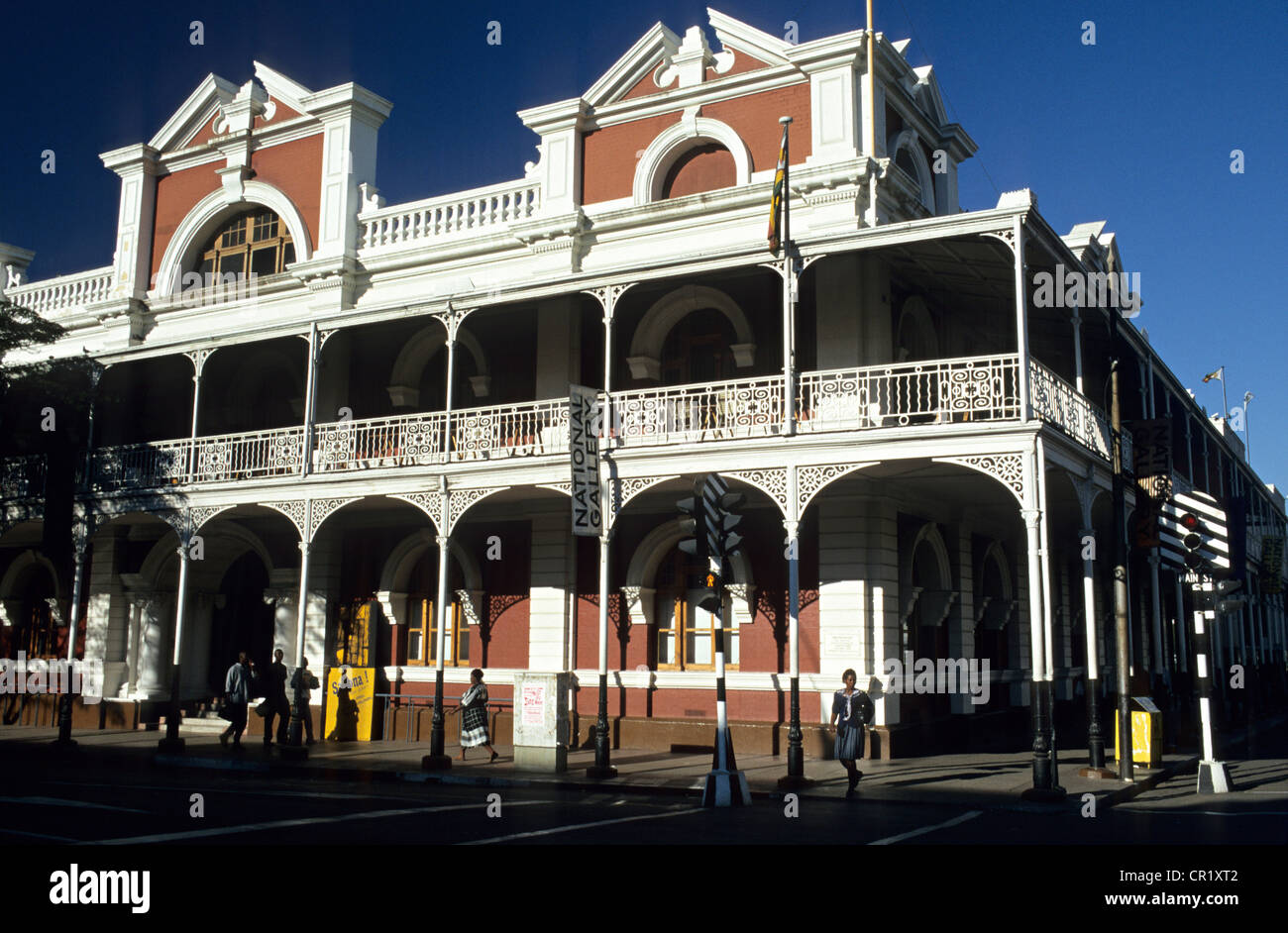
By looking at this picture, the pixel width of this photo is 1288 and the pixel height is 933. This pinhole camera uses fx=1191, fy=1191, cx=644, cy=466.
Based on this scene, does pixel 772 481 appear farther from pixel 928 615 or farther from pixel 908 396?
pixel 928 615

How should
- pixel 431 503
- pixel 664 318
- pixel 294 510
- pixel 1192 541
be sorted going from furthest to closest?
1. pixel 294 510
2. pixel 664 318
3. pixel 431 503
4. pixel 1192 541

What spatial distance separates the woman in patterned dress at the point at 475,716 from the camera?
678 inches

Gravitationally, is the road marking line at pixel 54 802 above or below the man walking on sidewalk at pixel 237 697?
below

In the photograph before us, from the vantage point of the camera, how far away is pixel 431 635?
2138 cm

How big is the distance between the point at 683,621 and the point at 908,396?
6.13 meters

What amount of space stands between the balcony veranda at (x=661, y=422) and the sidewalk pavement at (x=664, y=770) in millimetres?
4463

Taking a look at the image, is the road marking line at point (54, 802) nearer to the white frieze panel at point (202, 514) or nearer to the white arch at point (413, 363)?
the white frieze panel at point (202, 514)

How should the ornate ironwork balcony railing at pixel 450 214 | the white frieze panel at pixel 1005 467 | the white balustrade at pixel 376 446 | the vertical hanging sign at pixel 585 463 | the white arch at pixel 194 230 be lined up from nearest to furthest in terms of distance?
the white frieze panel at pixel 1005 467, the vertical hanging sign at pixel 585 463, the white balustrade at pixel 376 446, the ornate ironwork balcony railing at pixel 450 214, the white arch at pixel 194 230

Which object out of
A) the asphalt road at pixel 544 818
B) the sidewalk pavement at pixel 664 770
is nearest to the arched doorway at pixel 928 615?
the sidewalk pavement at pixel 664 770

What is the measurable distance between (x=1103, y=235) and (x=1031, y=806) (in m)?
16.4

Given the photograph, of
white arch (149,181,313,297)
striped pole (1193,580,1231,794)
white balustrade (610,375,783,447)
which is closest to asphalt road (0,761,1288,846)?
striped pole (1193,580,1231,794)

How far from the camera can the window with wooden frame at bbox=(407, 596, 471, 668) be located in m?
20.8

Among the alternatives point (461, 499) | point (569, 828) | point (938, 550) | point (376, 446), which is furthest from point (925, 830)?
point (376, 446)

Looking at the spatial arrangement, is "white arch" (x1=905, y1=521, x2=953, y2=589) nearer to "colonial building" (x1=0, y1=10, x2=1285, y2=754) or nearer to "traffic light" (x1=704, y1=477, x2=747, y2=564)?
"colonial building" (x1=0, y1=10, x2=1285, y2=754)
